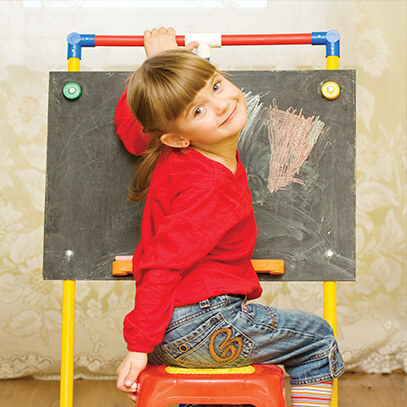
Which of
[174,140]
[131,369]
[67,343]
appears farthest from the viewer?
[67,343]

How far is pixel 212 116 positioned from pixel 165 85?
0.09 meters

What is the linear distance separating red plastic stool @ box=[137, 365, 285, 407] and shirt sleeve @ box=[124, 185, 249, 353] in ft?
0.23

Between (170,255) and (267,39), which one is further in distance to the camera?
(267,39)

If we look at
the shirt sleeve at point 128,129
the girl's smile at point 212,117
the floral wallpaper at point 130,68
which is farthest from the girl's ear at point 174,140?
the floral wallpaper at point 130,68

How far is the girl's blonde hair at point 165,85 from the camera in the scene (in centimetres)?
102

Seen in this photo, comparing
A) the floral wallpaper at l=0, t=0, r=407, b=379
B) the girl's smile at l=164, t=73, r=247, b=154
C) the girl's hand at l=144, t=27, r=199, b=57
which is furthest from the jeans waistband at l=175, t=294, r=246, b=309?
the floral wallpaper at l=0, t=0, r=407, b=379

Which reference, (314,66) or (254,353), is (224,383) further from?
(314,66)

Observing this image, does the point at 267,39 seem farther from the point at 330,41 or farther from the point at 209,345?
the point at 209,345

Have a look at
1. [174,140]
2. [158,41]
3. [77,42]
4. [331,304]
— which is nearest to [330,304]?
[331,304]

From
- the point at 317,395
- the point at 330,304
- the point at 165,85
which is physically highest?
the point at 165,85

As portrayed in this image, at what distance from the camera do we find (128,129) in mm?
1348

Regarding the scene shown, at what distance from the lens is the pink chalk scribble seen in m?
1.39

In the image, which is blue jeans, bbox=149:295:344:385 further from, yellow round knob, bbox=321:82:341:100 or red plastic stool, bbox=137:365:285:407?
yellow round knob, bbox=321:82:341:100

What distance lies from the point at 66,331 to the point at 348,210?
25.6 inches
